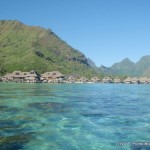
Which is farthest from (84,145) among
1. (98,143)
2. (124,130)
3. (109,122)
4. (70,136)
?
(109,122)

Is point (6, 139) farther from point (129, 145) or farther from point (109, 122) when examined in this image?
point (109, 122)

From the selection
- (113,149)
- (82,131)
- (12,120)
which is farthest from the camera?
(12,120)

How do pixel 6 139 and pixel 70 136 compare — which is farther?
pixel 70 136

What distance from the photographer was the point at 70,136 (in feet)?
79.2

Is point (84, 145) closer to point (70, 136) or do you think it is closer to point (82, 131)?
point (70, 136)

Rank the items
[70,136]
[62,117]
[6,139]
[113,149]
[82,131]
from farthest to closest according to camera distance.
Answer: [62,117] < [82,131] < [70,136] < [6,139] < [113,149]

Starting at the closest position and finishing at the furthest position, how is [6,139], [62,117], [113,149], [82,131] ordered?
[113,149] < [6,139] < [82,131] < [62,117]

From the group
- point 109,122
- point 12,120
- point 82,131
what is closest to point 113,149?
point 82,131

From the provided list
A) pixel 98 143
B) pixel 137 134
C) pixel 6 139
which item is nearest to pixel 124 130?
pixel 137 134

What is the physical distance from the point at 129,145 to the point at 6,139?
861 centimetres

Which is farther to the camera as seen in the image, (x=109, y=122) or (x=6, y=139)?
(x=109, y=122)

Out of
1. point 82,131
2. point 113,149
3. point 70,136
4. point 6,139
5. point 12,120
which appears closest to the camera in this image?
point 113,149

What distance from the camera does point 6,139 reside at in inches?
864

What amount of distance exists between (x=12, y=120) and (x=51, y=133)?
657cm
